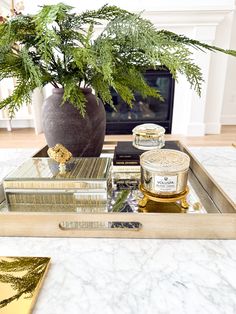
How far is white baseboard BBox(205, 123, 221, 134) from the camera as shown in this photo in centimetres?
305

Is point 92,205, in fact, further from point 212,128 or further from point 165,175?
point 212,128

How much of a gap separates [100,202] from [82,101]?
25 centimetres

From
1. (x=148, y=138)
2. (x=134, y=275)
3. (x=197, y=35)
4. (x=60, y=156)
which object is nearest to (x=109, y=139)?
(x=197, y=35)

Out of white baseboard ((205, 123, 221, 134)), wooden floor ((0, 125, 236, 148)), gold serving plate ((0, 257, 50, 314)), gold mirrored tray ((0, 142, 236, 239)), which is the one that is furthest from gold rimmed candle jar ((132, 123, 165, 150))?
white baseboard ((205, 123, 221, 134))

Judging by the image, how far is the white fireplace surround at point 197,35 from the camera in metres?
2.53

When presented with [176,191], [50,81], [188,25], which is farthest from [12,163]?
[188,25]

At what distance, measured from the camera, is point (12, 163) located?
933mm

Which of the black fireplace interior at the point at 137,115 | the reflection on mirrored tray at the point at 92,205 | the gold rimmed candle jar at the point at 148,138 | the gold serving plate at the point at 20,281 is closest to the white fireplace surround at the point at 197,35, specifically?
the black fireplace interior at the point at 137,115

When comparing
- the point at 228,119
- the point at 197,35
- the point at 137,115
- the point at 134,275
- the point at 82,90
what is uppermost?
the point at 197,35

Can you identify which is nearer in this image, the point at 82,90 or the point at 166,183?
the point at 166,183

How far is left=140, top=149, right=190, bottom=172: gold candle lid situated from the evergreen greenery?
169mm

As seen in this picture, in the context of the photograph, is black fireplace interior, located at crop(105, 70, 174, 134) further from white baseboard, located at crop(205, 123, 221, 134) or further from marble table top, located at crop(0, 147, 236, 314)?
marble table top, located at crop(0, 147, 236, 314)

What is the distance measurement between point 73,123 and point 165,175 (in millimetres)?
310

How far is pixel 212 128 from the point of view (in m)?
3.07
